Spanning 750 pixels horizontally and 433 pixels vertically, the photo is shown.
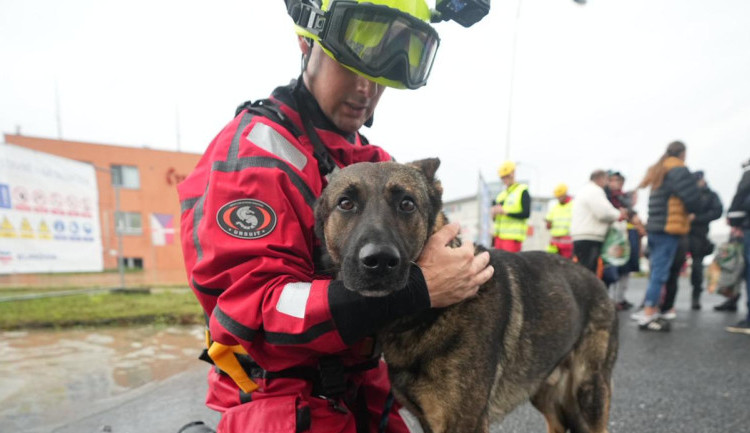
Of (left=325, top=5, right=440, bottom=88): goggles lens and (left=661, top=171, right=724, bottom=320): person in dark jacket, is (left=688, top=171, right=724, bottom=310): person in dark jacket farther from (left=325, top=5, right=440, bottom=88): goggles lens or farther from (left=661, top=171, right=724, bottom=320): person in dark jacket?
(left=325, top=5, right=440, bottom=88): goggles lens

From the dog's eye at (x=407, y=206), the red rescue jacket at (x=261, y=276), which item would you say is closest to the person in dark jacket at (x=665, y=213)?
the dog's eye at (x=407, y=206)

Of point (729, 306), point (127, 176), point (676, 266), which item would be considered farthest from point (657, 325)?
point (127, 176)

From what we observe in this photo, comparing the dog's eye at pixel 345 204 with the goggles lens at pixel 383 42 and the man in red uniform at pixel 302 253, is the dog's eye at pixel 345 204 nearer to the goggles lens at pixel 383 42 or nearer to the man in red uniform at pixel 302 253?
the man in red uniform at pixel 302 253

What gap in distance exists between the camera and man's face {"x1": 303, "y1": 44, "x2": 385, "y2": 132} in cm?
185

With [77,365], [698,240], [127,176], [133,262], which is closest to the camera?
[77,365]

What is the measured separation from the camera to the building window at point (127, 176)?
25.0m

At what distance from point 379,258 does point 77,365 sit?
4107 millimetres

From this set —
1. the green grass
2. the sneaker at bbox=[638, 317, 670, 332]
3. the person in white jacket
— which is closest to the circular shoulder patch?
the green grass

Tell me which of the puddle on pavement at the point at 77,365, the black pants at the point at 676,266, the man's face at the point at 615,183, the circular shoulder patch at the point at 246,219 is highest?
the circular shoulder patch at the point at 246,219

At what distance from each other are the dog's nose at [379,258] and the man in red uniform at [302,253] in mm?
123

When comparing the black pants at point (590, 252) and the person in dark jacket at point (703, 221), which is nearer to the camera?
the black pants at point (590, 252)

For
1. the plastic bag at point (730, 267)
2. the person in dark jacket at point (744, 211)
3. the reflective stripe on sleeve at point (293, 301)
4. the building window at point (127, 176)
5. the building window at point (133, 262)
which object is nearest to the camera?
the reflective stripe on sleeve at point (293, 301)

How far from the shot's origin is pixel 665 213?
5.62m

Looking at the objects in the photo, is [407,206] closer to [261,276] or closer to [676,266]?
[261,276]
